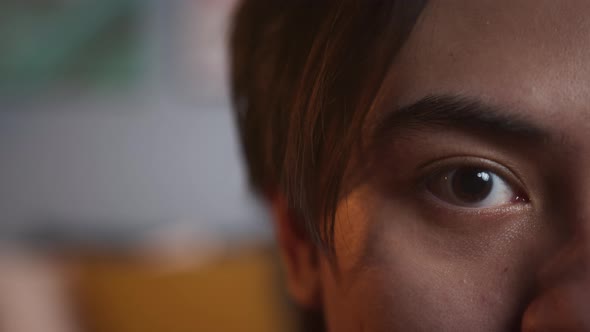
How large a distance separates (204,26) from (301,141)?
67.8 inches

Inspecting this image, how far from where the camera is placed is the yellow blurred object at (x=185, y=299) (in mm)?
1683

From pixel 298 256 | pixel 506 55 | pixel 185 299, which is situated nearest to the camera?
pixel 506 55

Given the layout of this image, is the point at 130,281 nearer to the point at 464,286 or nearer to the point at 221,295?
the point at 221,295

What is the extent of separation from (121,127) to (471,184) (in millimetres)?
1824

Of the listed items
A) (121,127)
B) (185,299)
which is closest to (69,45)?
(121,127)

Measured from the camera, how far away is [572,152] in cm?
46

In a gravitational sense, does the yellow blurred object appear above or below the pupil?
below

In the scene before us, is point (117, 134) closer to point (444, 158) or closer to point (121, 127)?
point (121, 127)

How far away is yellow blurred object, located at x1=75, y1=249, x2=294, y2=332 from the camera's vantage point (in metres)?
1.68

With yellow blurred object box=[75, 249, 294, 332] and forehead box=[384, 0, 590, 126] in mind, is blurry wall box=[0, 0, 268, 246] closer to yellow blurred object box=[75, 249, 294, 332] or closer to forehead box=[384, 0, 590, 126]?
yellow blurred object box=[75, 249, 294, 332]

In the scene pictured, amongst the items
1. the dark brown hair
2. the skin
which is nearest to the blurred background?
the dark brown hair

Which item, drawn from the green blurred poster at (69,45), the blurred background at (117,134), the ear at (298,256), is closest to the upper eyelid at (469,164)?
the ear at (298,256)

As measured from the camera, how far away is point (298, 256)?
2.28ft

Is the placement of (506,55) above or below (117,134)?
above
